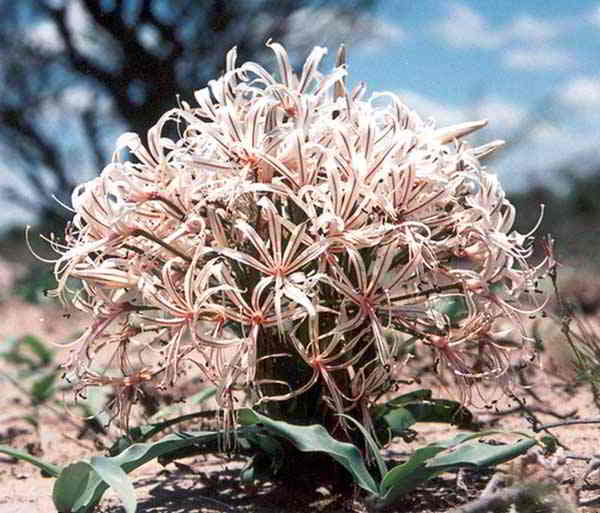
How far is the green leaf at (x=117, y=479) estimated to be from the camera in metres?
1.73

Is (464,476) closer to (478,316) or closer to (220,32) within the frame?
(478,316)

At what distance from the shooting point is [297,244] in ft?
5.91

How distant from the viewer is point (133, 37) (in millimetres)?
11438

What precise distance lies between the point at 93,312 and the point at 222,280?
402 mm

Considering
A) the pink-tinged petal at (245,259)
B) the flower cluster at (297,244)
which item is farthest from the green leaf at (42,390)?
the pink-tinged petal at (245,259)

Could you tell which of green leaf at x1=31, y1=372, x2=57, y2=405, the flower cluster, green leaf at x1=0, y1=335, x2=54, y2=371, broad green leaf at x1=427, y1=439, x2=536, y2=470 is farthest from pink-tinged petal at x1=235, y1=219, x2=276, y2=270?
green leaf at x1=0, y1=335, x2=54, y2=371

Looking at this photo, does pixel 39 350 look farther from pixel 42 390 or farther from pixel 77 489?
pixel 77 489

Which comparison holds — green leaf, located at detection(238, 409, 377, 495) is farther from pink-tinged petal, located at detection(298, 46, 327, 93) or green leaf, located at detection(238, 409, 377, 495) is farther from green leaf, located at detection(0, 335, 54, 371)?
green leaf, located at detection(0, 335, 54, 371)

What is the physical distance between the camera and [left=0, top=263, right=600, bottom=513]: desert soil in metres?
2.11

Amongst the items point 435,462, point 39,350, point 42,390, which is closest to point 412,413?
point 435,462

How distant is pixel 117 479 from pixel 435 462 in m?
0.63

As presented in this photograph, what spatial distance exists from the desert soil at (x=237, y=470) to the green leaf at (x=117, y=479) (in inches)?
17.0

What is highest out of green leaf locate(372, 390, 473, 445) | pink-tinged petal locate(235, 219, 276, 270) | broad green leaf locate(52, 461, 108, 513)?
pink-tinged petal locate(235, 219, 276, 270)

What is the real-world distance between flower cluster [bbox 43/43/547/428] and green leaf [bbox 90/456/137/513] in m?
0.20
